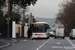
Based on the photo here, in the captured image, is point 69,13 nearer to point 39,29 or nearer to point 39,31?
point 39,29

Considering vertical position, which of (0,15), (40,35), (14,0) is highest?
(14,0)

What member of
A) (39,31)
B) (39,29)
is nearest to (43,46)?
(39,31)

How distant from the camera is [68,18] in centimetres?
7612

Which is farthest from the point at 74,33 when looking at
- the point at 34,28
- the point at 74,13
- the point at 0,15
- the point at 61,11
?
the point at 61,11

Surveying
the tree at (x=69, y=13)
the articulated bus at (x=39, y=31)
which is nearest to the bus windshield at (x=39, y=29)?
the articulated bus at (x=39, y=31)

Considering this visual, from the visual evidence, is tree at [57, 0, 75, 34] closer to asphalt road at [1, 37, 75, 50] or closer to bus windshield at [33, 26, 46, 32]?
bus windshield at [33, 26, 46, 32]

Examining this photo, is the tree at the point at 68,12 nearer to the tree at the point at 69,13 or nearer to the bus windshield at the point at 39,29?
the tree at the point at 69,13

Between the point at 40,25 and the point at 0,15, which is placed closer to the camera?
the point at 0,15

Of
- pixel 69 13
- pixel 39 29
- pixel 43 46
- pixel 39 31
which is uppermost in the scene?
pixel 69 13

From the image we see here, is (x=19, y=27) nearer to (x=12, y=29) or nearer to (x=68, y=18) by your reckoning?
(x=12, y=29)

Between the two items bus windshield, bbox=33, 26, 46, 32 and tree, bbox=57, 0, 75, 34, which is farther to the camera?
tree, bbox=57, 0, 75, 34

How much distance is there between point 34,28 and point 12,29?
5.55 meters

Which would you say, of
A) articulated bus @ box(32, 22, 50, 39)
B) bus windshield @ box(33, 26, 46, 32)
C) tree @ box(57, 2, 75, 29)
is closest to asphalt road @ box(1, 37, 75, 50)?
articulated bus @ box(32, 22, 50, 39)

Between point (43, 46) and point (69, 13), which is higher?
point (69, 13)
